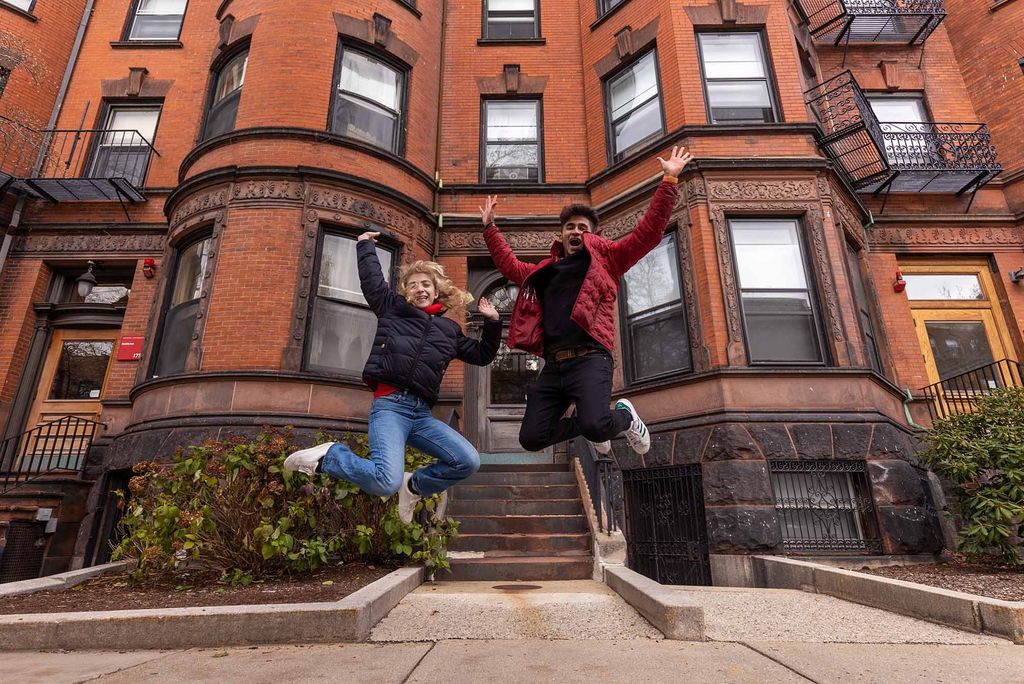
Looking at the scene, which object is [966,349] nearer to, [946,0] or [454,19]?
[946,0]

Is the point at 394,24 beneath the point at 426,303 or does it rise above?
above

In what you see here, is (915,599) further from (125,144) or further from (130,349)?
(125,144)

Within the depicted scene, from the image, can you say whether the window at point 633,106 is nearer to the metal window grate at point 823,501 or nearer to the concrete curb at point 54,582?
the metal window grate at point 823,501

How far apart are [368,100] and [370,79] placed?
0.57 meters

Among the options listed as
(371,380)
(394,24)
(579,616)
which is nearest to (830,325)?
(579,616)

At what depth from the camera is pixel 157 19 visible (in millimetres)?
12758

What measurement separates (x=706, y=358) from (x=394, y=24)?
8.91 m

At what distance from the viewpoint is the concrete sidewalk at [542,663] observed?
2631 millimetres

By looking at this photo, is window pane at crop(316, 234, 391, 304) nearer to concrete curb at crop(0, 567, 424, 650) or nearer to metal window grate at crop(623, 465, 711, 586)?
metal window grate at crop(623, 465, 711, 586)

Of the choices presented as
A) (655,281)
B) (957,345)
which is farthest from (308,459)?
(957,345)

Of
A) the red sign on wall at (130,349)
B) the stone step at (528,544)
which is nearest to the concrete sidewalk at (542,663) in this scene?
the stone step at (528,544)

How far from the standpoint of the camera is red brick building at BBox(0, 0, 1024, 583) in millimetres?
7598

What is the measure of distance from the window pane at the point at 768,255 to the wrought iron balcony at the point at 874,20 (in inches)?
240

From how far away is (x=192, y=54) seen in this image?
40.2 ft
